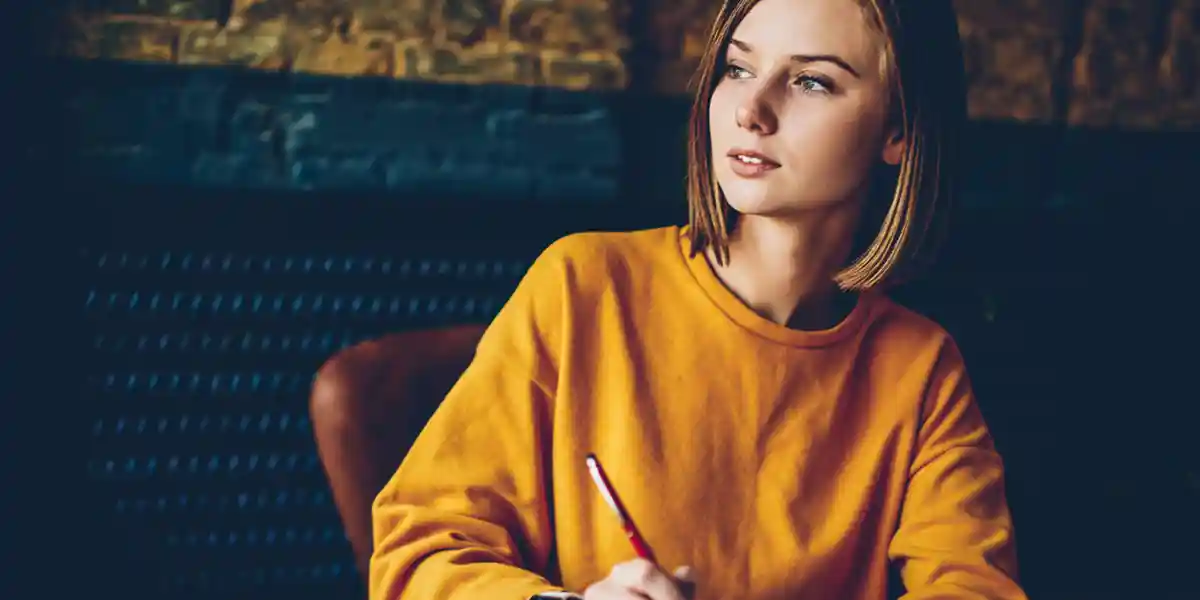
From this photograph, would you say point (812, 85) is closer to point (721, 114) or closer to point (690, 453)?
point (721, 114)

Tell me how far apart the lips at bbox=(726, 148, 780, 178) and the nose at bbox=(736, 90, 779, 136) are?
0.02m

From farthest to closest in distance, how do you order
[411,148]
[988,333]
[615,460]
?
[988,333] < [411,148] < [615,460]

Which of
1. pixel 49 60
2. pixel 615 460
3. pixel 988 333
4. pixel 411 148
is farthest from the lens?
pixel 988 333

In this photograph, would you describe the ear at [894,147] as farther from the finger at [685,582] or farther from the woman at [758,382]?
the finger at [685,582]

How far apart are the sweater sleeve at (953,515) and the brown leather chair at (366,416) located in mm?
372

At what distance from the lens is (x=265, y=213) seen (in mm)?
902

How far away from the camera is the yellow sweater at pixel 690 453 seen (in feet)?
2.05

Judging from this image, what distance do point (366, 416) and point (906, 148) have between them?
446 millimetres

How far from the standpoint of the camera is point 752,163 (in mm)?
673

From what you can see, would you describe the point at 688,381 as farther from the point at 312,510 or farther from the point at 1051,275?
the point at 1051,275

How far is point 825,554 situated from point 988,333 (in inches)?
20.6

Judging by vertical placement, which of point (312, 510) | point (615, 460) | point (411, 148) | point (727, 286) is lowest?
point (312, 510)

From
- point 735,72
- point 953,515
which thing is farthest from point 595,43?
point 953,515

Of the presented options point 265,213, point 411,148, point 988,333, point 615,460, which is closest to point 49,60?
point 265,213
